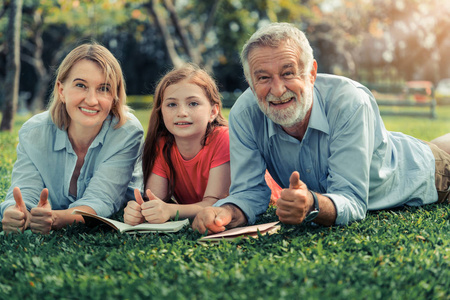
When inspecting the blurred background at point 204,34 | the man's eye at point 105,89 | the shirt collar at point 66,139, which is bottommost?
the shirt collar at point 66,139

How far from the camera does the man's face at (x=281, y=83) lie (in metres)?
3.26

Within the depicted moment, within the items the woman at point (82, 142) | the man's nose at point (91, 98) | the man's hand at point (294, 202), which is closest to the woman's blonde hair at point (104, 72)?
the woman at point (82, 142)

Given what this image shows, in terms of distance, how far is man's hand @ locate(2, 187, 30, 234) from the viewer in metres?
3.32

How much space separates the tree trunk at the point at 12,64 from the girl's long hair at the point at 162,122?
746 centimetres

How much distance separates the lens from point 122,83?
412 cm

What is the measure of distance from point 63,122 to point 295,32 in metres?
1.98

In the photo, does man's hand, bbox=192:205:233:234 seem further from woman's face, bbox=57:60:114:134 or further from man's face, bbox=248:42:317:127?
woman's face, bbox=57:60:114:134

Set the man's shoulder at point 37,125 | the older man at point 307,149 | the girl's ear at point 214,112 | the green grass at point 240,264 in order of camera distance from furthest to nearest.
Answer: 1. the girl's ear at point 214,112
2. the man's shoulder at point 37,125
3. the older man at point 307,149
4. the green grass at point 240,264

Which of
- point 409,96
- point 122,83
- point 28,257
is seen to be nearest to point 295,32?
point 122,83

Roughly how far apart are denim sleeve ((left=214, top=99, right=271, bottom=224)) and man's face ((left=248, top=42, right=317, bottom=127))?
1.06ft

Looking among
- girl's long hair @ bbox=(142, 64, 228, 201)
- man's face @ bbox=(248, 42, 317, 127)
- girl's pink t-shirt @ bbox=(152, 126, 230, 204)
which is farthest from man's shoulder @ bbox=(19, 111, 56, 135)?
man's face @ bbox=(248, 42, 317, 127)

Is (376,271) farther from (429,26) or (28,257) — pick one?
(429,26)

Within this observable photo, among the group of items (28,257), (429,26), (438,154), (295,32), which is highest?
(429,26)

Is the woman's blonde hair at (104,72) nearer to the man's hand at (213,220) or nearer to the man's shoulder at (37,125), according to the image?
the man's shoulder at (37,125)
